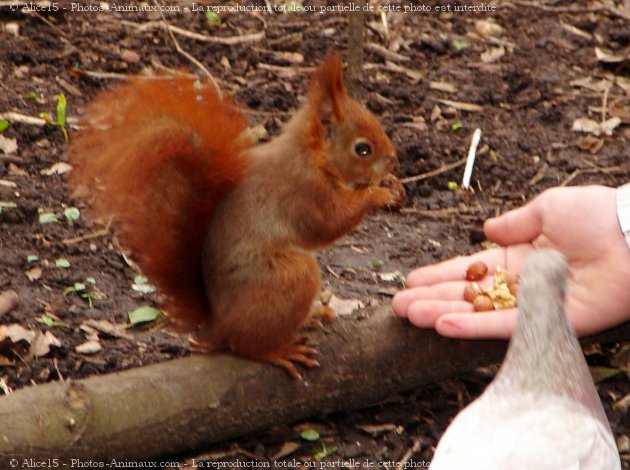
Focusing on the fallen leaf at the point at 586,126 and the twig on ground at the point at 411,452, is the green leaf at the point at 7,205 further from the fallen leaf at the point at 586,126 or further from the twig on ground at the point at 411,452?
the fallen leaf at the point at 586,126

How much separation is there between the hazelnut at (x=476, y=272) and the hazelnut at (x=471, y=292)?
6 cm

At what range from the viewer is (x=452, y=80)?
4.99 m

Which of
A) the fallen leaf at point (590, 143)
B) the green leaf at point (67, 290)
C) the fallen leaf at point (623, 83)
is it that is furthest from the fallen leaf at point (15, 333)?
the fallen leaf at point (623, 83)

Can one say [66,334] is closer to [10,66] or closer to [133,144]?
[133,144]

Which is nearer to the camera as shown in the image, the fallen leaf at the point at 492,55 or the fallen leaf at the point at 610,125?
the fallen leaf at the point at 610,125

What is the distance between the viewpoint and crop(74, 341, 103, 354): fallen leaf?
326 cm

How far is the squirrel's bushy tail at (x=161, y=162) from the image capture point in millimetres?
2676

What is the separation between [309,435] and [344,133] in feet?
2.99

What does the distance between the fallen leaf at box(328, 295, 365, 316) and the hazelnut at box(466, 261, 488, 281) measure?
42 centimetres

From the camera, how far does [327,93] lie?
3.08 metres

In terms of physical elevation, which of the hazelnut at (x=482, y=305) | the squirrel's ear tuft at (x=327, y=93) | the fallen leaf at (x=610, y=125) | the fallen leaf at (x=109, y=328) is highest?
the squirrel's ear tuft at (x=327, y=93)

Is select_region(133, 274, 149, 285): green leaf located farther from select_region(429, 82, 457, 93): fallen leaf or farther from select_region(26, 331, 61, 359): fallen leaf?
select_region(429, 82, 457, 93): fallen leaf

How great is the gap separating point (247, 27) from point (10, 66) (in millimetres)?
1180

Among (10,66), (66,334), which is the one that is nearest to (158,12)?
(10,66)
